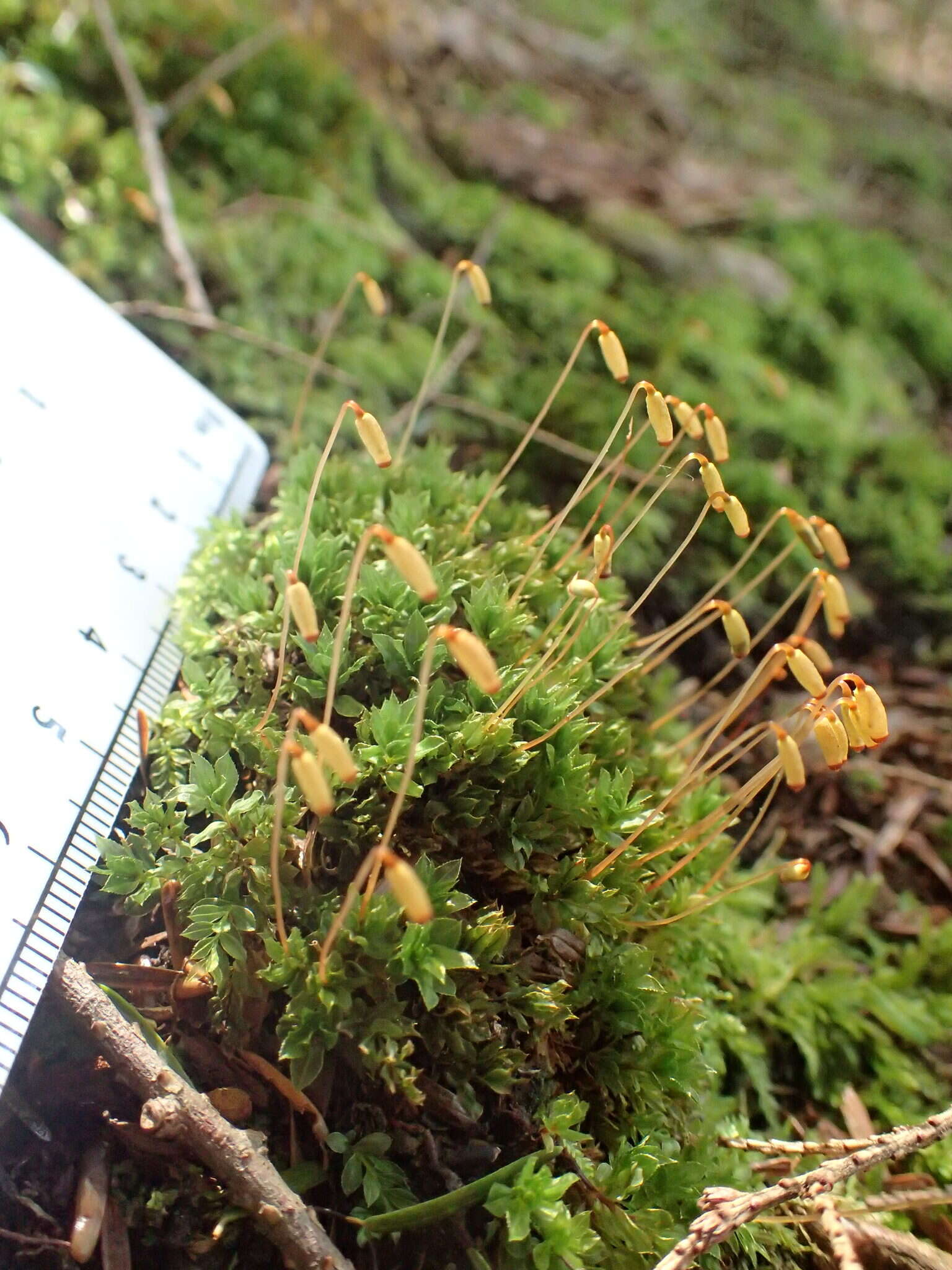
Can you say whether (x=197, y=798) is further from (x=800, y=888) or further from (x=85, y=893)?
(x=800, y=888)

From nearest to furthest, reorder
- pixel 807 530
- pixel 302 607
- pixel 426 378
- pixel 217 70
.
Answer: pixel 302 607, pixel 807 530, pixel 426 378, pixel 217 70

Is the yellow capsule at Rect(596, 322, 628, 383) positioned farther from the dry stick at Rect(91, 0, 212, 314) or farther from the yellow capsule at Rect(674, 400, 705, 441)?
the dry stick at Rect(91, 0, 212, 314)

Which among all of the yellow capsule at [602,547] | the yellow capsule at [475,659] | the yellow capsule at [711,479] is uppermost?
the yellow capsule at [711,479]

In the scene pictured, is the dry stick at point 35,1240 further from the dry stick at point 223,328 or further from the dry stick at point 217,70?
the dry stick at point 217,70

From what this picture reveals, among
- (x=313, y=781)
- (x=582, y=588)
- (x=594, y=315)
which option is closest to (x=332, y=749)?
(x=313, y=781)

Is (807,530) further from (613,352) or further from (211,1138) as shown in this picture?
(211,1138)

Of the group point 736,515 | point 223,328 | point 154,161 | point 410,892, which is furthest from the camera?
point 154,161

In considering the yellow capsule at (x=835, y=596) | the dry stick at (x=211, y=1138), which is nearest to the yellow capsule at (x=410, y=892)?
the dry stick at (x=211, y=1138)
